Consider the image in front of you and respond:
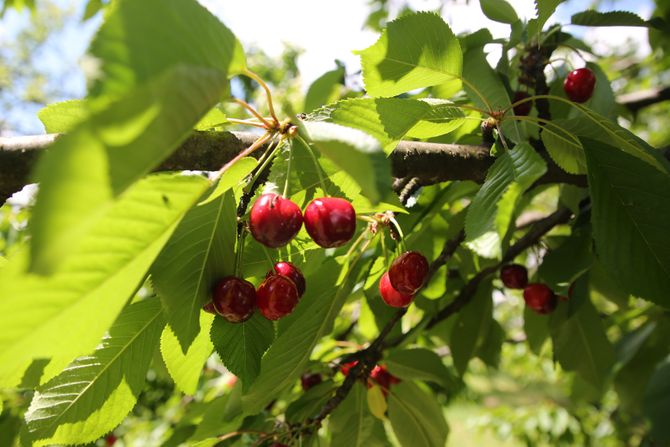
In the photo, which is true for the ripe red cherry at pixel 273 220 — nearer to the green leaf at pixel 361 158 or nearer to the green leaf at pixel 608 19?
the green leaf at pixel 361 158

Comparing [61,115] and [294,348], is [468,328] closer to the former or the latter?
[294,348]

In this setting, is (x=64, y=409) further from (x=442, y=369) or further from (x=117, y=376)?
(x=442, y=369)

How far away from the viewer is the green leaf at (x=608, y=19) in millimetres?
1755

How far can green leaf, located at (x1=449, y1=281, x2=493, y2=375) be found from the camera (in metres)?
1.99

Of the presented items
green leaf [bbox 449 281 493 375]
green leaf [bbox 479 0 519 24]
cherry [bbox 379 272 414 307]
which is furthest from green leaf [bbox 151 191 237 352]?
green leaf [bbox 449 281 493 375]

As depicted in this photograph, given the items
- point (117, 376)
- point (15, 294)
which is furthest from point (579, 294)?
point (15, 294)

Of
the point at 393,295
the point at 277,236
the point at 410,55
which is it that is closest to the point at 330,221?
the point at 277,236

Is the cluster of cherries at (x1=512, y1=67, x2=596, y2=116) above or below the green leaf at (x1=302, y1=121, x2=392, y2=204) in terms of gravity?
below

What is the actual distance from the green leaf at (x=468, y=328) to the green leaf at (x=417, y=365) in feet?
1.01

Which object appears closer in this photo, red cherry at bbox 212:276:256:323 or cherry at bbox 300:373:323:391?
red cherry at bbox 212:276:256:323

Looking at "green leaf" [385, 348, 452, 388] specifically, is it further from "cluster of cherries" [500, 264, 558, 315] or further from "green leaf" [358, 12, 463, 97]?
"green leaf" [358, 12, 463, 97]

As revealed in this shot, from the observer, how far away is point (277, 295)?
3.35 ft

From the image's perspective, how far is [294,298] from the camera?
1.02 metres

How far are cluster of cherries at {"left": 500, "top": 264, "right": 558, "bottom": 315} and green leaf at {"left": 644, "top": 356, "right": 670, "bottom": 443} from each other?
1.91 feet
